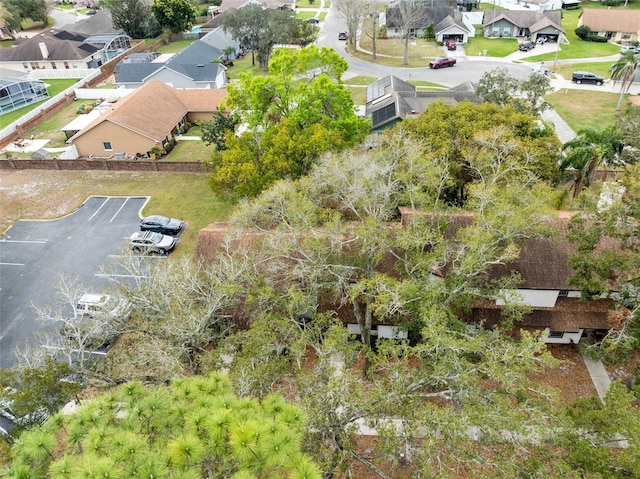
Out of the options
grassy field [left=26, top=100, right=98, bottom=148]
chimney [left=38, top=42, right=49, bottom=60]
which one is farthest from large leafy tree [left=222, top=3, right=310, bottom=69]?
chimney [left=38, top=42, right=49, bottom=60]

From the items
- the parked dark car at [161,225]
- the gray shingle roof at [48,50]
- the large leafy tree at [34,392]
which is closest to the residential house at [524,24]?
the gray shingle roof at [48,50]

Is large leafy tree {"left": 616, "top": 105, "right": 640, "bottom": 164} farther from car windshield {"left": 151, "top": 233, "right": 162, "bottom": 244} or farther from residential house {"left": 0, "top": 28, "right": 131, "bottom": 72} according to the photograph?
residential house {"left": 0, "top": 28, "right": 131, "bottom": 72}

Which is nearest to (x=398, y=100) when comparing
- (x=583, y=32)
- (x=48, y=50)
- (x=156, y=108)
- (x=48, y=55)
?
(x=156, y=108)

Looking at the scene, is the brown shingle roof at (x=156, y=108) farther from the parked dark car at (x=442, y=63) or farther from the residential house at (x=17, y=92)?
the parked dark car at (x=442, y=63)

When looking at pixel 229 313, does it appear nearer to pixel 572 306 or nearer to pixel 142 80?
pixel 572 306

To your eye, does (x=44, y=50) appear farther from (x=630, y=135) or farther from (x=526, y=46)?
(x=630, y=135)

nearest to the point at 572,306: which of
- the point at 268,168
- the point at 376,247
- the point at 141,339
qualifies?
the point at 376,247
